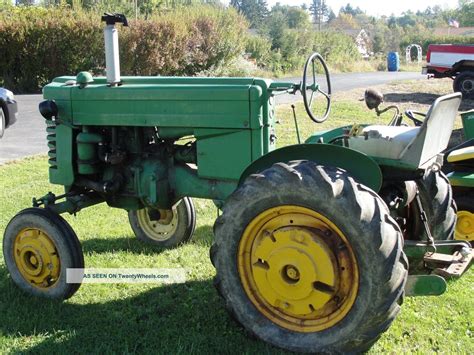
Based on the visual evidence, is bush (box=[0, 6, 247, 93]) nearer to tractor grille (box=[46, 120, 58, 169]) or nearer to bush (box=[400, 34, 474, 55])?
tractor grille (box=[46, 120, 58, 169])

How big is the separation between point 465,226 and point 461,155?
2.00 ft

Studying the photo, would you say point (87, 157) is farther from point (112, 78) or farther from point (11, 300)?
point (11, 300)

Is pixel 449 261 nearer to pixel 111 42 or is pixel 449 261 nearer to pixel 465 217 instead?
pixel 465 217

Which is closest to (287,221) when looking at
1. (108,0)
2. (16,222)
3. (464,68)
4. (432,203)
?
(432,203)

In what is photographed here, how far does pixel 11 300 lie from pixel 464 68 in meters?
16.5

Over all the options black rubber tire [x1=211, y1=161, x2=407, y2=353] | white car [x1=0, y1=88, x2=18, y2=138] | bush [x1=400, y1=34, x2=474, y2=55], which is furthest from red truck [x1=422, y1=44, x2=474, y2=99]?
bush [x1=400, y1=34, x2=474, y2=55]

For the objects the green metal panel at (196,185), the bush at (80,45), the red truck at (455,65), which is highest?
the bush at (80,45)

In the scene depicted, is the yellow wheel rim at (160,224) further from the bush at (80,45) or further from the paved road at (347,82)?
the bush at (80,45)

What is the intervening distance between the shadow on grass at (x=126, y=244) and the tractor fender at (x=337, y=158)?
6.63ft

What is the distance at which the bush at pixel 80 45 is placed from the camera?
22141 millimetres

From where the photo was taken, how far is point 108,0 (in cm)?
2705

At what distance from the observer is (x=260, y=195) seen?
9.77 ft

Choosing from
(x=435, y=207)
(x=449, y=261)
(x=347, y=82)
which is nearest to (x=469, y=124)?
(x=435, y=207)

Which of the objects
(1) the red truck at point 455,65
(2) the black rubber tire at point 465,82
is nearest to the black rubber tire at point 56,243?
(1) the red truck at point 455,65
